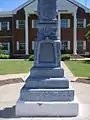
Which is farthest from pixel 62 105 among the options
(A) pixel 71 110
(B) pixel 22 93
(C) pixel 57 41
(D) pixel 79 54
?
(D) pixel 79 54

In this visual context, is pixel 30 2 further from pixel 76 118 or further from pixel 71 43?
pixel 76 118

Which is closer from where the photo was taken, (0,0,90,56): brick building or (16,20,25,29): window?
(0,0,90,56): brick building

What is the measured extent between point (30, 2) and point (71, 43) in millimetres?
8438

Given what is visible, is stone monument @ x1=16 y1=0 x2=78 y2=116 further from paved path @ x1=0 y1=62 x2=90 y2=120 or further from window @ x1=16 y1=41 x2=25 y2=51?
window @ x1=16 y1=41 x2=25 y2=51

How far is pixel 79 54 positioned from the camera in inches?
1713

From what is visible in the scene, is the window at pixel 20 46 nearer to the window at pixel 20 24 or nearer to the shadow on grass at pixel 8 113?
the window at pixel 20 24

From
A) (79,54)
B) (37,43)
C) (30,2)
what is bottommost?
(79,54)

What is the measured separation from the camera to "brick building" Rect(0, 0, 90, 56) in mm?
43094

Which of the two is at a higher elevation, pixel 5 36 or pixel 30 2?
pixel 30 2

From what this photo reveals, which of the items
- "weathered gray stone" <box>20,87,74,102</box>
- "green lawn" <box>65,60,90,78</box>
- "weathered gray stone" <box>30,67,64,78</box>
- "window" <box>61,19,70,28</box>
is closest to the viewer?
"weathered gray stone" <box>20,87,74,102</box>

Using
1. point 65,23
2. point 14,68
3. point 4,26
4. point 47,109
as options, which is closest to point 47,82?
point 47,109

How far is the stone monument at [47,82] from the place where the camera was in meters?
→ 8.08

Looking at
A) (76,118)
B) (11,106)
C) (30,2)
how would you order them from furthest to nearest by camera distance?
(30,2) < (11,106) < (76,118)

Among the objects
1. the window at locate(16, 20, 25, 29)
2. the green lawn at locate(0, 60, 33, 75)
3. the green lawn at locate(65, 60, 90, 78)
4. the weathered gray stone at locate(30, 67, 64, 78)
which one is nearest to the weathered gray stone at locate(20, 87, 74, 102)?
the weathered gray stone at locate(30, 67, 64, 78)
